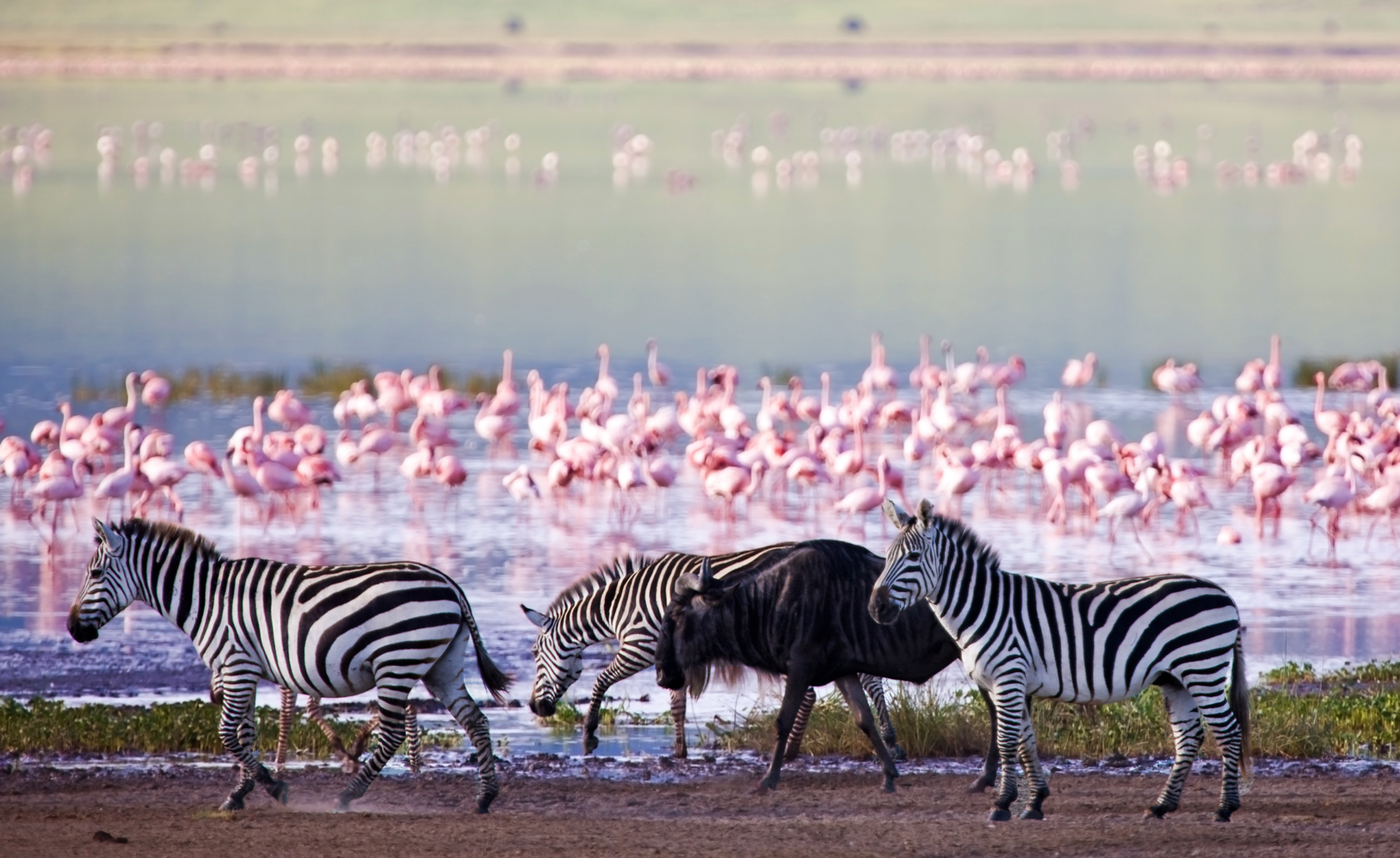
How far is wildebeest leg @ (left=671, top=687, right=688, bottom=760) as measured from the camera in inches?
383

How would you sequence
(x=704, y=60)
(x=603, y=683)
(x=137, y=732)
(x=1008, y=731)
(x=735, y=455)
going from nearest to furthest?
(x=1008, y=731) < (x=603, y=683) < (x=137, y=732) < (x=735, y=455) < (x=704, y=60)

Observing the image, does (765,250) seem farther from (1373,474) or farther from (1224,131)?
(1224,131)

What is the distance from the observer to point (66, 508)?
1725 cm

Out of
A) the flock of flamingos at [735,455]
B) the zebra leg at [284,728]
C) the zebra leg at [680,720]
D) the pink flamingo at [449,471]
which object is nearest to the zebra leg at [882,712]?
the zebra leg at [680,720]

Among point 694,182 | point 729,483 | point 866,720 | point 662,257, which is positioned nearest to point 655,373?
point 729,483

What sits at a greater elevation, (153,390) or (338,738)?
(153,390)

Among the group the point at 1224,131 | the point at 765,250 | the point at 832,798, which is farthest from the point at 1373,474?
the point at 1224,131

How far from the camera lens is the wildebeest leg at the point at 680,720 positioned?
9.72 meters

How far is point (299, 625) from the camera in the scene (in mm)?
8516

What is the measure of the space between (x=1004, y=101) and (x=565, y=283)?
80.4 m

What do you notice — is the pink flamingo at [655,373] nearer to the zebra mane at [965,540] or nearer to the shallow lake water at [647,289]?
the shallow lake water at [647,289]

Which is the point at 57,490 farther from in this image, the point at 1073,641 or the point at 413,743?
the point at 1073,641

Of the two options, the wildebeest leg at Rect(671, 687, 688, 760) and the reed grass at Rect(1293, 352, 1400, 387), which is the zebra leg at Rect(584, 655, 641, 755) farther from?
the reed grass at Rect(1293, 352, 1400, 387)

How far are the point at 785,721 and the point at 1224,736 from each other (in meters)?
1.81
